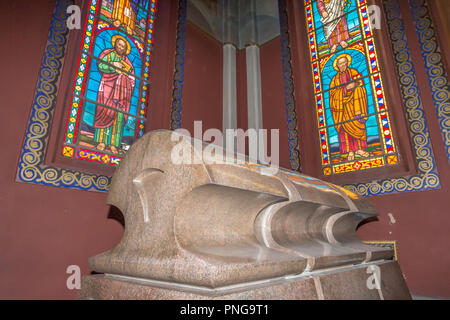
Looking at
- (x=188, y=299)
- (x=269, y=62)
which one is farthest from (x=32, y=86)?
(x=269, y=62)

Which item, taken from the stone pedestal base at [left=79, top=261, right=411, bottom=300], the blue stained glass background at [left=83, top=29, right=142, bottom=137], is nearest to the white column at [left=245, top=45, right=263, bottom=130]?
the blue stained glass background at [left=83, top=29, right=142, bottom=137]

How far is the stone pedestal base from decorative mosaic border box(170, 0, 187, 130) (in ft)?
8.33

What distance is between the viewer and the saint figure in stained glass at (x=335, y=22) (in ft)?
11.3

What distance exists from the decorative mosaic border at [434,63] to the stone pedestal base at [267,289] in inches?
77.7

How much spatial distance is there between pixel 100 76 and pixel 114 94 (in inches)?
8.6

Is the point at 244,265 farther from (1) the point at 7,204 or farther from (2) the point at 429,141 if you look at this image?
(2) the point at 429,141

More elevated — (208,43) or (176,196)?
(208,43)

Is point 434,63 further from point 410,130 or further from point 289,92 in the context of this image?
point 289,92

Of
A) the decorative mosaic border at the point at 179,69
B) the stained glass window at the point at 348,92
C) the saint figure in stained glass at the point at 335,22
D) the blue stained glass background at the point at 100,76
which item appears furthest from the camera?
the saint figure in stained glass at the point at 335,22

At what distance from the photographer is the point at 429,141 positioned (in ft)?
7.95

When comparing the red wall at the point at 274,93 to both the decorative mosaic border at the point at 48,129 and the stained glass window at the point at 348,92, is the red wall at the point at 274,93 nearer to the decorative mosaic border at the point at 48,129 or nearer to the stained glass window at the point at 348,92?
the stained glass window at the point at 348,92

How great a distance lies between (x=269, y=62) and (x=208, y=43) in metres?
1.01

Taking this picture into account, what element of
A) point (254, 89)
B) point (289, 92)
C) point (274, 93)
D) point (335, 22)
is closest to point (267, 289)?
point (289, 92)

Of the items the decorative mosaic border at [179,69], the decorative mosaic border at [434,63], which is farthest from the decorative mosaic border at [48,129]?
the decorative mosaic border at [434,63]
